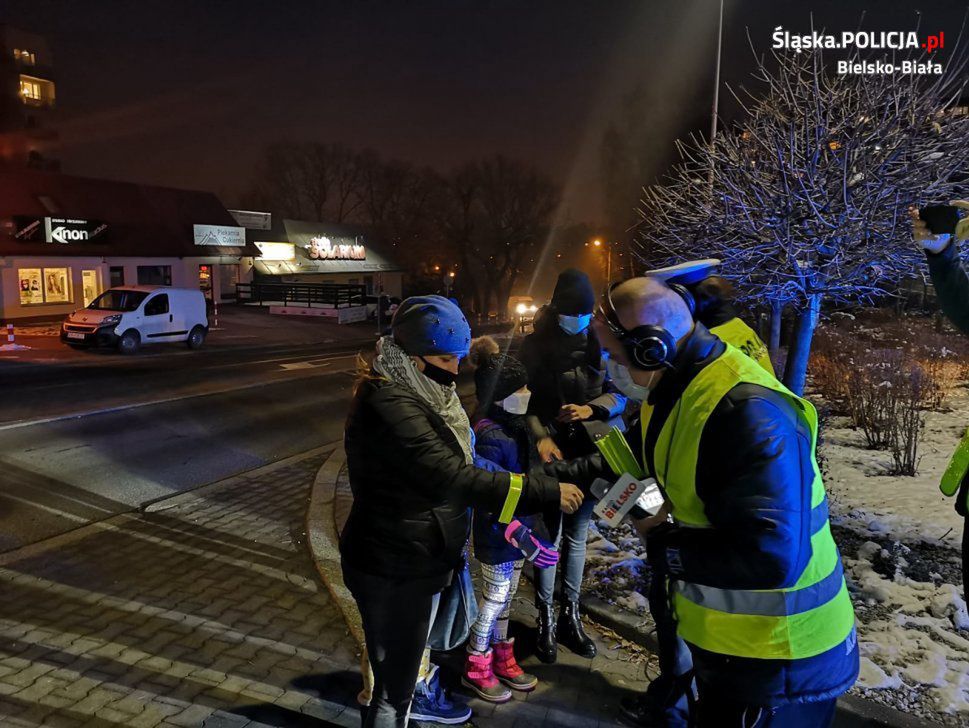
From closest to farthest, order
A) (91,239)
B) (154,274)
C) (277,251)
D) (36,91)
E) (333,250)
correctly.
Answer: (91,239)
(154,274)
(277,251)
(333,250)
(36,91)

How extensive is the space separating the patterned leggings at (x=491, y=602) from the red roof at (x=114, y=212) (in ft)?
86.6

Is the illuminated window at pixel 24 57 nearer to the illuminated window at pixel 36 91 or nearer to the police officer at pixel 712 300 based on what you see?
the illuminated window at pixel 36 91

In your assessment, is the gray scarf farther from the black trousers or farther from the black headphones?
the black headphones

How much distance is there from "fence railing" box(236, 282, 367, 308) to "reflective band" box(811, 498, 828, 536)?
35.3 metres

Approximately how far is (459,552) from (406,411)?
667 millimetres

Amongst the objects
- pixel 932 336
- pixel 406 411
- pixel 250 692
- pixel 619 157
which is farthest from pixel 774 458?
pixel 619 157

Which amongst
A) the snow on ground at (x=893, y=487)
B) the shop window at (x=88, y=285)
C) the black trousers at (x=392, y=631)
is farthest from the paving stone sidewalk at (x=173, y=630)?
the shop window at (x=88, y=285)

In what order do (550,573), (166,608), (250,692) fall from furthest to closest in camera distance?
(166,608) → (550,573) → (250,692)

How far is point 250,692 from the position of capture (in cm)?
369

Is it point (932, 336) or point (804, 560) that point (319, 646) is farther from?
point (932, 336)

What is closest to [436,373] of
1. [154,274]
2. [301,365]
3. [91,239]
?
[301,365]

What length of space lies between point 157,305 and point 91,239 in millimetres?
8878

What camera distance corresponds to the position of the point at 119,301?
2003 cm

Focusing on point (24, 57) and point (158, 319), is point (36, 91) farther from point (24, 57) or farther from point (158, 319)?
point (158, 319)
